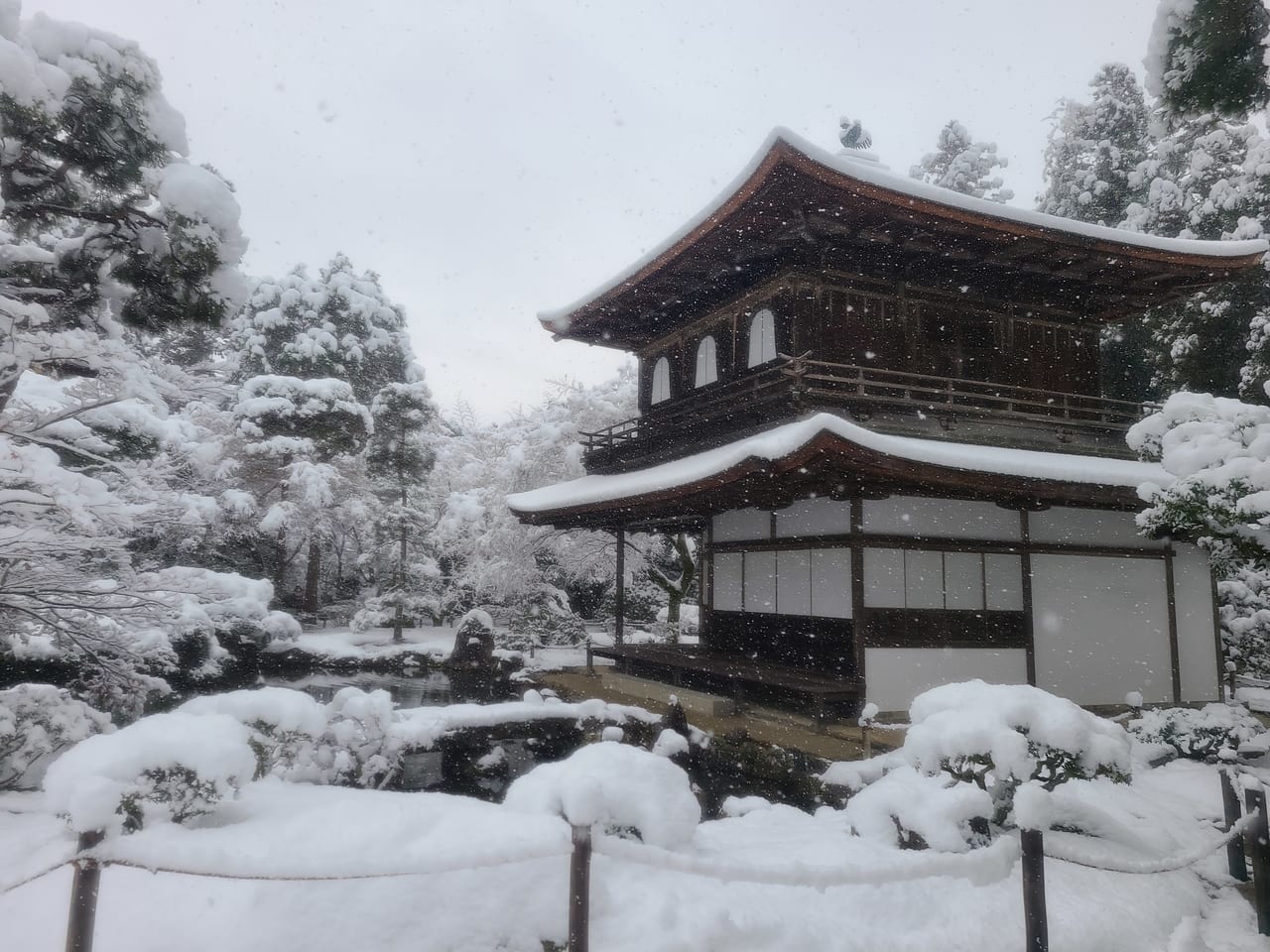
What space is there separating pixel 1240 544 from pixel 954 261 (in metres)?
6.04

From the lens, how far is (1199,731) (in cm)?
908

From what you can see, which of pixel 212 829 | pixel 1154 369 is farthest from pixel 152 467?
pixel 1154 369

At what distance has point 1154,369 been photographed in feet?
73.4

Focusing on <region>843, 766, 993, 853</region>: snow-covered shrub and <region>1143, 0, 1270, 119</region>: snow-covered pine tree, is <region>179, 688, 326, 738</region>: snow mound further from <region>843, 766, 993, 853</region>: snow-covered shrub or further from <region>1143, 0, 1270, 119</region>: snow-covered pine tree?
<region>1143, 0, 1270, 119</region>: snow-covered pine tree

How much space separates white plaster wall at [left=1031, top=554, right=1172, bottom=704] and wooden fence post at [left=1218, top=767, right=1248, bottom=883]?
5189 mm

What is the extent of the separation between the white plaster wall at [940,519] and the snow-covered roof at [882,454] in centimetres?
83

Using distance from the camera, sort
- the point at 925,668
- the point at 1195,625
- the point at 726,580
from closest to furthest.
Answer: the point at 925,668
the point at 1195,625
the point at 726,580

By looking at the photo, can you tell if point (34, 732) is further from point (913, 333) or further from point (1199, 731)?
point (1199, 731)

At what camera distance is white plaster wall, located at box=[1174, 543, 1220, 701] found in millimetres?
11812

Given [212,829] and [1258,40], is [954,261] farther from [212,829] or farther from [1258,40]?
[212,829]

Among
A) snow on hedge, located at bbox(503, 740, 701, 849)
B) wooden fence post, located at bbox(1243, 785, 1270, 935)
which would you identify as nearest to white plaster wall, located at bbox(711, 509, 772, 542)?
wooden fence post, located at bbox(1243, 785, 1270, 935)

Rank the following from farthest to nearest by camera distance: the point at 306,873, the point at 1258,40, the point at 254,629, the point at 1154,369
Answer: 1. the point at 1154,369
2. the point at 254,629
3. the point at 1258,40
4. the point at 306,873

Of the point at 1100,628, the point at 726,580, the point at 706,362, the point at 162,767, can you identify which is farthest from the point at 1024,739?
the point at 706,362

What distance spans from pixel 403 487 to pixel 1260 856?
28.3 meters
